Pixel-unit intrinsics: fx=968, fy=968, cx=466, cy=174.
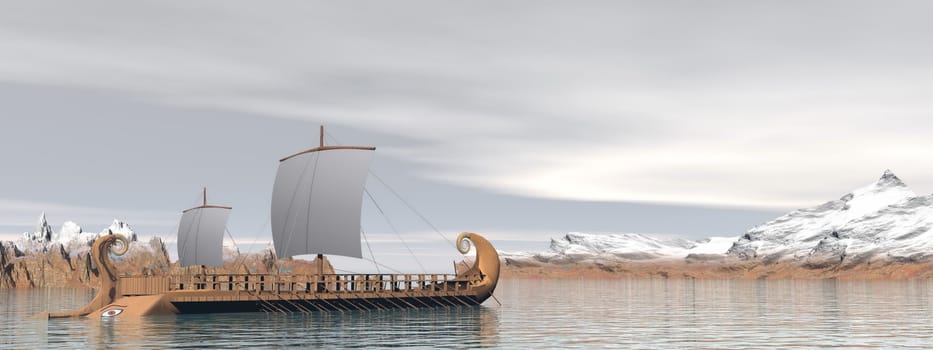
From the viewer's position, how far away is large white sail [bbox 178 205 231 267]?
365 feet

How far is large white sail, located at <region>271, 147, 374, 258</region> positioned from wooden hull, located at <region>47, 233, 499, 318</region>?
4.89 metres

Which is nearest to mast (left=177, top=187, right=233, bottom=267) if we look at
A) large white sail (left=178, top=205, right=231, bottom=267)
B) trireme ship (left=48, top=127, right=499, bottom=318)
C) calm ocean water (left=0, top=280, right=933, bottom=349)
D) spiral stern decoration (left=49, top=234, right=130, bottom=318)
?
large white sail (left=178, top=205, right=231, bottom=267)

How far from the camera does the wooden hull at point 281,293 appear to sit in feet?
221

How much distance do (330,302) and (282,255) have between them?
1107 centimetres

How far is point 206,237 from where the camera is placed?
11206cm

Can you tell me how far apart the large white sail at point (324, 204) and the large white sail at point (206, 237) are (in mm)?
31009

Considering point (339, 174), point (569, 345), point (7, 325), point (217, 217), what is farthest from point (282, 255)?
point (569, 345)

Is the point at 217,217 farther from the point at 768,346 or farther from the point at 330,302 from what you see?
the point at 768,346

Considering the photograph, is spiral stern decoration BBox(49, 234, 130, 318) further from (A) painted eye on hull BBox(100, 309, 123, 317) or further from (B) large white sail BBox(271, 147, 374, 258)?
(B) large white sail BBox(271, 147, 374, 258)

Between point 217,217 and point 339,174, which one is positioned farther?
point 217,217

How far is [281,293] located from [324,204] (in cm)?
1091

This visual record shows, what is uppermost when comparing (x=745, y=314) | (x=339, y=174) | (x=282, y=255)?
(x=339, y=174)

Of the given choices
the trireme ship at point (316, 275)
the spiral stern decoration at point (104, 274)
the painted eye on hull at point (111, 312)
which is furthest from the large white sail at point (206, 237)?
the painted eye on hull at point (111, 312)

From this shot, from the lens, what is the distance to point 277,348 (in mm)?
45844
